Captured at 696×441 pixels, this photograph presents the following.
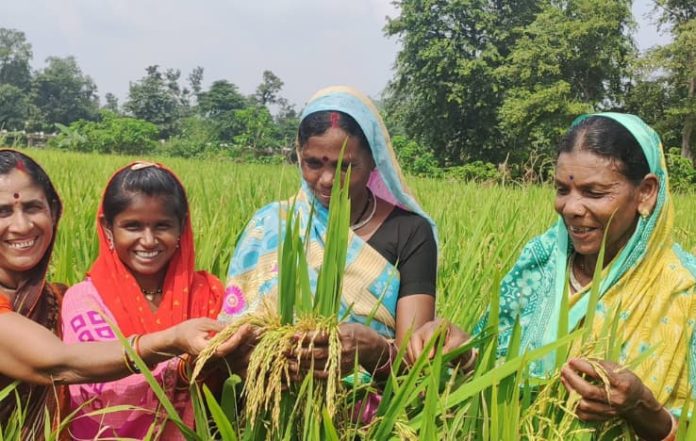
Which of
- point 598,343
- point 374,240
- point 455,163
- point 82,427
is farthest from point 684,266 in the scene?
point 455,163

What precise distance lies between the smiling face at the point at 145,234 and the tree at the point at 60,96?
48.9 m

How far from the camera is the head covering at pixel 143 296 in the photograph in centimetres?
142

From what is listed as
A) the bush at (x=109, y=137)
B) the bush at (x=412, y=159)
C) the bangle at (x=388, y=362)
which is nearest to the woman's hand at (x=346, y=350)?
the bangle at (x=388, y=362)

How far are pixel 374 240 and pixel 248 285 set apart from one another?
0.31 metres

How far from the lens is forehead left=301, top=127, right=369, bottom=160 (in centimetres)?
152

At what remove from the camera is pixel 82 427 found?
1.37m

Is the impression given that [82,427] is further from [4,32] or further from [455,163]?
[4,32]

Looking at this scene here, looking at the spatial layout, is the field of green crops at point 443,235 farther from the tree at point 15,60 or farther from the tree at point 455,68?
the tree at point 15,60

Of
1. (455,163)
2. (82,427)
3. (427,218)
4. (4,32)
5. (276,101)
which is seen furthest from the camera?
(4,32)

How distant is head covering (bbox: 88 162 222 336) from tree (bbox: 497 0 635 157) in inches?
769

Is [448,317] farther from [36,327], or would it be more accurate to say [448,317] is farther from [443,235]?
[443,235]

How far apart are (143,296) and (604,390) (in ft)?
2.99

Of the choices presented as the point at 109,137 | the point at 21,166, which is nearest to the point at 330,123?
the point at 21,166

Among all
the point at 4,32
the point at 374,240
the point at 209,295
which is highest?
the point at 4,32
